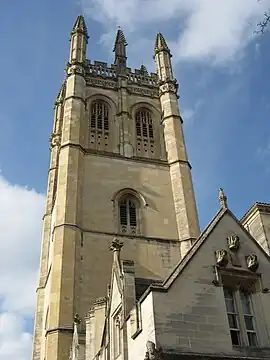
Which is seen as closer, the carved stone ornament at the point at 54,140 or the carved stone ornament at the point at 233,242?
the carved stone ornament at the point at 233,242

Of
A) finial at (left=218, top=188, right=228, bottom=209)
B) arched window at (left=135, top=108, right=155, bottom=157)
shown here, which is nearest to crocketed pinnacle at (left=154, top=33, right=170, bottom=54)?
arched window at (left=135, top=108, right=155, bottom=157)

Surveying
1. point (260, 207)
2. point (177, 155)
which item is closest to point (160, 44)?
point (177, 155)

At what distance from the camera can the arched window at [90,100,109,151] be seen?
31.3 meters

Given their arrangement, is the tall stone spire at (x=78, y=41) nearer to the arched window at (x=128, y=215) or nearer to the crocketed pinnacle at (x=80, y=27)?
the crocketed pinnacle at (x=80, y=27)

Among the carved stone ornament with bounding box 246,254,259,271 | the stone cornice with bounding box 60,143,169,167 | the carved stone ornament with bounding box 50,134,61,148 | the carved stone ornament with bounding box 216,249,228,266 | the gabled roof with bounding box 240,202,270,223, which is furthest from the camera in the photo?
the carved stone ornament with bounding box 50,134,61,148

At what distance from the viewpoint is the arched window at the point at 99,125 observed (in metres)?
31.3

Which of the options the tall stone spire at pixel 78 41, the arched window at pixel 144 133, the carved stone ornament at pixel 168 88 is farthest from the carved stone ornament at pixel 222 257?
the tall stone spire at pixel 78 41

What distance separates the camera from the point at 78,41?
37.4 m

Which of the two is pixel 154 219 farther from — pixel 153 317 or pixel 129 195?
pixel 153 317

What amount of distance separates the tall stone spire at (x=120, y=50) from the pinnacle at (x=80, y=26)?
3.04m

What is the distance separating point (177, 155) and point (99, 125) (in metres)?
5.78

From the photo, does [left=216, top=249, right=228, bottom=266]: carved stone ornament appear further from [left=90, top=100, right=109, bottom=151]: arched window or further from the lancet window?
[left=90, top=100, right=109, bottom=151]: arched window

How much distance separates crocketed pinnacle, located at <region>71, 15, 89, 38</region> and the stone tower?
121 mm

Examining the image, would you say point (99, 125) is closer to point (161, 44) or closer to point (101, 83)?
point (101, 83)
